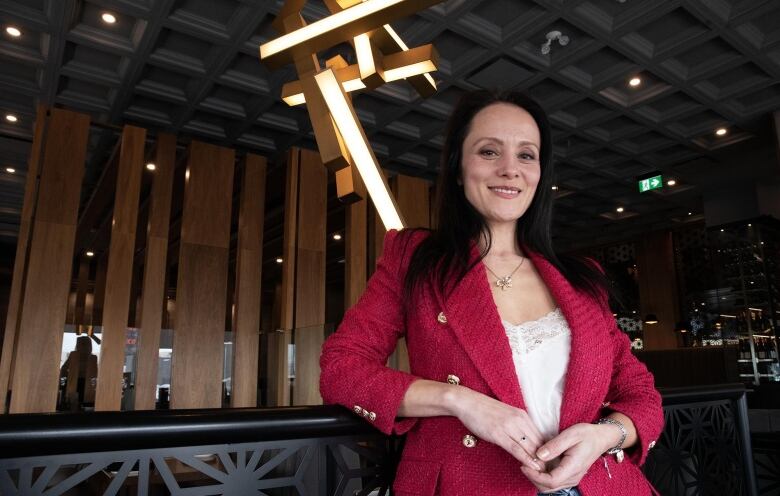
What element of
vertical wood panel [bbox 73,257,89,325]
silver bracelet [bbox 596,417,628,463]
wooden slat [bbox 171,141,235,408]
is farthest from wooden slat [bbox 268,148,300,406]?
vertical wood panel [bbox 73,257,89,325]

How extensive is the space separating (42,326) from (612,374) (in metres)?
4.68

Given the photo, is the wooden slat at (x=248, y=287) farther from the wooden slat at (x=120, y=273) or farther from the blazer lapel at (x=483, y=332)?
the blazer lapel at (x=483, y=332)

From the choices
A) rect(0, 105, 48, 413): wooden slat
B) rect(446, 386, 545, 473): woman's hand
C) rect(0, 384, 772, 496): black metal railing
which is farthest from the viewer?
rect(0, 105, 48, 413): wooden slat

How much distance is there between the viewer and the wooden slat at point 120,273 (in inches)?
185

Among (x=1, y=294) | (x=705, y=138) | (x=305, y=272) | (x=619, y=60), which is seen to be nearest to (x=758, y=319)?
(x=705, y=138)

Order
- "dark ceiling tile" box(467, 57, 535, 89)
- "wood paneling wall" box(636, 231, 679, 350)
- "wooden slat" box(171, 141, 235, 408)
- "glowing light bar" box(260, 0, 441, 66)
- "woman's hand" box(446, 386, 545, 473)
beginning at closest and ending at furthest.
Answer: "woman's hand" box(446, 386, 545, 473), "glowing light bar" box(260, 0, 441, 66), "wooden slat" box(171, 141, 235, 408), "dark ceiling tile" box(467, 57, 535, 89), "wood paneling wall" box(636, 231, 679, 350)

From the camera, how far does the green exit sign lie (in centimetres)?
800

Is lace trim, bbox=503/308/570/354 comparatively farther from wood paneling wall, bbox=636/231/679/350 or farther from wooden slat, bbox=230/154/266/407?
wood paneling wall, bbox=636/231/679/350

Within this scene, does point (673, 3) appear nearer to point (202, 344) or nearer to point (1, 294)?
point (202, 344)

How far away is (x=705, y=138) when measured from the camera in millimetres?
7270

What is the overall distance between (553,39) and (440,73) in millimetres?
1089

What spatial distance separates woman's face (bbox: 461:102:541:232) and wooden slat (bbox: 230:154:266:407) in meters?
4.57

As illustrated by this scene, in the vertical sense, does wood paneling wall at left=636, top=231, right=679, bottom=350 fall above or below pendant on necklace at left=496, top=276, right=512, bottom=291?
above

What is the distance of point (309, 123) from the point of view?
622 centimetres
